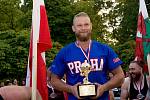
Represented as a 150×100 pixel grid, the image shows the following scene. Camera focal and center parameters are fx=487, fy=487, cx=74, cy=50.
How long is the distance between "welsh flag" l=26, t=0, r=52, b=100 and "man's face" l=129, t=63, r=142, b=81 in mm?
1261

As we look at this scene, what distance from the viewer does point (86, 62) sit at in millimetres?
4539

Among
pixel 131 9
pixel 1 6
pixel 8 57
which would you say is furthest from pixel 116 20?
pixel 8 57

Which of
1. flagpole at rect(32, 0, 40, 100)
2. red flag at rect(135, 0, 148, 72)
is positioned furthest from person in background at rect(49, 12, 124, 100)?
red flag at rect(135, 0, 148, 72)

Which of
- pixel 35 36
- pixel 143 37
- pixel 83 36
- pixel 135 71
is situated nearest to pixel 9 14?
pixel 143 37

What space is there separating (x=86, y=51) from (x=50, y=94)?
97.6 inches

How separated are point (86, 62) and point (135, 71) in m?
2.50

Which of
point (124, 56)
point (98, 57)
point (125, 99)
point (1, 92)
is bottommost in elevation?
point (124, 56)

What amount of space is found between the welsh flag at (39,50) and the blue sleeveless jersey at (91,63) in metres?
1.08

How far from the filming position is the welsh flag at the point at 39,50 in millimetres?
6078

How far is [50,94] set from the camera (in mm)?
6953

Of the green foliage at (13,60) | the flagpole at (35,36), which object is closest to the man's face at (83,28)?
the flagpole at (35,36)

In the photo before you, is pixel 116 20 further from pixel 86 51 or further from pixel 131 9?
pixel 86 51

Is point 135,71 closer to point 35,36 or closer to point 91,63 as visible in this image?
point 35,36

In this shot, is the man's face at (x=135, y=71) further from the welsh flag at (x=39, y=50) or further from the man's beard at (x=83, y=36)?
the man's beard at (x=83, y=36)
